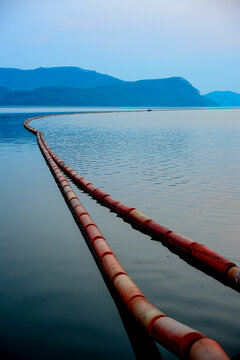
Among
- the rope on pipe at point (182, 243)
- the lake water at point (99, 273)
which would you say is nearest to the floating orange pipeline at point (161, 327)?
the lake water at point (99, 273)

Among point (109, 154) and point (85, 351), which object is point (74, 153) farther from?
point (85, 351)

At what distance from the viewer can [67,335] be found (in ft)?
18.8

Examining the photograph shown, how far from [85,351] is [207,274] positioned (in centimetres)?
353

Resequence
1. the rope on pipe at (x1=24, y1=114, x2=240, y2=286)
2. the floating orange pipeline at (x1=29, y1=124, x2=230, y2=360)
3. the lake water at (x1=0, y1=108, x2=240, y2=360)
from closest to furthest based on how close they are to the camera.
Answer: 1. the floating orange pipeline at (x1=29, y1=124, x2=230, y2=360)
2. the lake water at (x1=0, y1=108, x2=240, y2=360)
3. the rope on pipe at (x1=24, y1=114, x2=240, y2=286)

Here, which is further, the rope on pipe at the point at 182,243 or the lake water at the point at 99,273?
the rope on pipe at the point at 182,243

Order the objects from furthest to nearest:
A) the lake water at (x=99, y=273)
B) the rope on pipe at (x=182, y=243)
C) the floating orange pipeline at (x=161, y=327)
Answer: the rope on pipe at (x=182, y=243) → the lake water at (x=99, y=273) → the floating orange pipeline at (x=161, y=327)

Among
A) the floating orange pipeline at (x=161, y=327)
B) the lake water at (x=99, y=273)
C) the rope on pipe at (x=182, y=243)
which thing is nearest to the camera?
the floating orange pipeline at (x=161, y=327)

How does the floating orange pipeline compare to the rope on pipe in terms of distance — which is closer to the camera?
the floating orange pipeline

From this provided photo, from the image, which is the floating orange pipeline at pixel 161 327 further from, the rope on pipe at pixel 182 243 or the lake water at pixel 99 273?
the rope on pipe at pixel 182 243

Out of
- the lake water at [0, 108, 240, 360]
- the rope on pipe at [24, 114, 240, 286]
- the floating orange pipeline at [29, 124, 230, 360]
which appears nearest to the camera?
the floating orange pipeline at [29, 124, 230, 360]

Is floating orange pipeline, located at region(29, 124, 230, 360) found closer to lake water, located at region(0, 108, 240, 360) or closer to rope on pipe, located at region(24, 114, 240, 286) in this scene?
lake water, located at region(0, 108, 240, 360)

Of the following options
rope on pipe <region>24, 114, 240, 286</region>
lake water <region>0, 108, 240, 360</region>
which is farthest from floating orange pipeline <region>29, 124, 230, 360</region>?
rope on pipe <region>24, 114, 240, 286</region>

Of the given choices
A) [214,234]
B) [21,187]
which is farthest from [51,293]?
[21,187]

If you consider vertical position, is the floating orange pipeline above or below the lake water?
above
